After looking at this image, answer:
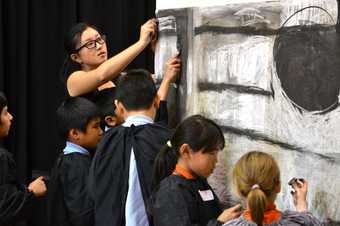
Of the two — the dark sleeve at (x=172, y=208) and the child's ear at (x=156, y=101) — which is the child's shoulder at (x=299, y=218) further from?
the child's ear at (x=156, y=101)

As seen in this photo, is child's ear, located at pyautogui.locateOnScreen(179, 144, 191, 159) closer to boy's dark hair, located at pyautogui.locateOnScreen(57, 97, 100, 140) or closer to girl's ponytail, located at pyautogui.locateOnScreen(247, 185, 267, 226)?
girl's ponytail, located at pyautogui.locateOnScreen(247, 185, 267, 226)

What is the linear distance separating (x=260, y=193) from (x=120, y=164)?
24.9 inches

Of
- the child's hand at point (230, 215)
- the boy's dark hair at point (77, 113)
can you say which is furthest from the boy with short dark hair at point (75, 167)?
the child's hand at point (230, 215)

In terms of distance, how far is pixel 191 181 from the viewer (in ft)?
6.57

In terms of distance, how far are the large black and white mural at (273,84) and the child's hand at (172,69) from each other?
3 centimetres

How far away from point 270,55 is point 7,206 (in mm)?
1227

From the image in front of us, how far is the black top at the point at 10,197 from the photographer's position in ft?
8.57

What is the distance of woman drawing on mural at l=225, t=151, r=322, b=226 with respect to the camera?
1719 mm

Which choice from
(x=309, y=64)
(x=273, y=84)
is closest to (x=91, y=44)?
(x=273, y=84)

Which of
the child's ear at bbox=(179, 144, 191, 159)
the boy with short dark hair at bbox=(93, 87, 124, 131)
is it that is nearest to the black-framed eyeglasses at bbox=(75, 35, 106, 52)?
the boy with short dark hair at bbox=(93, 87, 124, 131)

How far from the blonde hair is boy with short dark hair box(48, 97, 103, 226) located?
3.16ft

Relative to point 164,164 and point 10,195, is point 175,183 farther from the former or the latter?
point 10,195

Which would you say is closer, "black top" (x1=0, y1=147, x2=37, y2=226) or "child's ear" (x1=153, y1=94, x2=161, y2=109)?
"child's ear" (x1=153, y1=94, x2=161, y2=109)

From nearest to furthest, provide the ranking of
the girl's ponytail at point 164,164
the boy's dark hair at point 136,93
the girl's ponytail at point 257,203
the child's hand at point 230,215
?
1. the girl's ponytail at point 257,203
2. the child's hand at point 230,215
3. the girl's ponytail at point 164,164
4. the boy's dark hair at point 136,93
